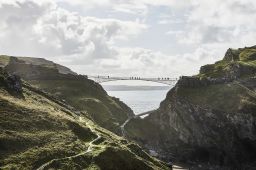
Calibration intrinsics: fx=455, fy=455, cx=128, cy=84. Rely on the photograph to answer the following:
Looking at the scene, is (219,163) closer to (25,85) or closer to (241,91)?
(241,91)

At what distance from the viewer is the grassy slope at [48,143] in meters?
102

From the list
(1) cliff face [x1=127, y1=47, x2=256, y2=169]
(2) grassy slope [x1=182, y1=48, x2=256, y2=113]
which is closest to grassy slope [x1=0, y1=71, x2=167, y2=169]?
(1) cliff face [x1=127, y1=47, x2=256, y2=169]

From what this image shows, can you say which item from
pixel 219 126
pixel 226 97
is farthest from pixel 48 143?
pixel 226 97

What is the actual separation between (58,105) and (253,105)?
7292cm

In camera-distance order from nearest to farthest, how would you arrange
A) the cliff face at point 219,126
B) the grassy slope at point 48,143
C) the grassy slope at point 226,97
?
the grassy slope at point 48,143
the cliff face at point 219,126
the grassy slope at point 226,97

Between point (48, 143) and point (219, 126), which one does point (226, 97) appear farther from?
point (48, 143)

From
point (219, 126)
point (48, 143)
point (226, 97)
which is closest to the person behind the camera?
point (48, 143)

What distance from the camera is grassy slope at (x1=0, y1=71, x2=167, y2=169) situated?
102 m

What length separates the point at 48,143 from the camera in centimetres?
11244

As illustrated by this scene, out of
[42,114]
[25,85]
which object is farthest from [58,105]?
[42,114]

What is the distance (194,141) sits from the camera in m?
187

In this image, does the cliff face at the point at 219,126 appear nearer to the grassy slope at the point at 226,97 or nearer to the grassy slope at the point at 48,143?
the grassy slope at the point at 226,97

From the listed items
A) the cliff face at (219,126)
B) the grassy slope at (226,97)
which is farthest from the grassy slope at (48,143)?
the grassy slope at (226,97)

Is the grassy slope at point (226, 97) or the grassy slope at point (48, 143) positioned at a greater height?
the grassy slope at point (226, 97)
